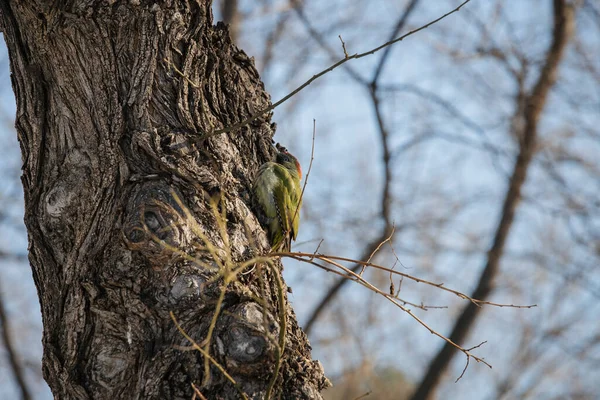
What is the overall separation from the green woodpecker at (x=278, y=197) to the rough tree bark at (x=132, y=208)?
1.42 feet

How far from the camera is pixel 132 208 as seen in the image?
9.75 feet

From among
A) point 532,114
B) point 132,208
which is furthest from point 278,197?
point 532,114

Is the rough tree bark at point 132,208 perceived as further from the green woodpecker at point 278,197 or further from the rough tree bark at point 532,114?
the rough tree bark at point 532,114

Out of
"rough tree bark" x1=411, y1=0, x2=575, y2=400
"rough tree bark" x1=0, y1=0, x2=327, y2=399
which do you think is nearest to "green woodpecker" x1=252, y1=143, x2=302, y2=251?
"rough tree bark" x1=0, y1=0, x2=327, y2=399

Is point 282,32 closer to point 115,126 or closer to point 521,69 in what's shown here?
point 521,69

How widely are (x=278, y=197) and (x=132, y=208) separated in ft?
5.10

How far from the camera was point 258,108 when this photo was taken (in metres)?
3.90

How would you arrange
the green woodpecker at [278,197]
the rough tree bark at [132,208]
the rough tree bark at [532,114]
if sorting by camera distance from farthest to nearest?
the rough tree bark at [532,114] < the green woodpecker at [278,197] < the rough tree bark at [132,208]

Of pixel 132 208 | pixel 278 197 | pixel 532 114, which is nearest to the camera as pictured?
pixel 132 208

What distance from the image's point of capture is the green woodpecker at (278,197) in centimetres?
388

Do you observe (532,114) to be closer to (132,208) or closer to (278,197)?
(278,197)

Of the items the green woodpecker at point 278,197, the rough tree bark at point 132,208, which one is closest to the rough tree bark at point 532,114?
the green woodpecker at point 278,197

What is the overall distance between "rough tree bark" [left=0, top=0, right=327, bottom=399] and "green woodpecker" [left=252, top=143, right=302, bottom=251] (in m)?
0.43

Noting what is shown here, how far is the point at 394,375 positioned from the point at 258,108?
1341 cm
